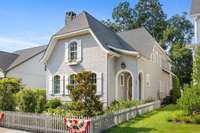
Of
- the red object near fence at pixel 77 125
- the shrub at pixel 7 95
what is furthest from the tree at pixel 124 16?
the red object near fence at pixel 77 125

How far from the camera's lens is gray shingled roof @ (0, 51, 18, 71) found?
30600 millimetres

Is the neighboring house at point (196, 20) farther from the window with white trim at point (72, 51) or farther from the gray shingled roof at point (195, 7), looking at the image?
the window with white trim at point (72, 51)

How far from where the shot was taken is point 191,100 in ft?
40.5

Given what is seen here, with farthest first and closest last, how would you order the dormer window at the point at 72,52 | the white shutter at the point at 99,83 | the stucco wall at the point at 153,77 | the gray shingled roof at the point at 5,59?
1. the gray shingled roof at the point at 5,59
2. the stucco wall at the point at 153,77
3. the dormer window at the point at 72,52
4. the white shutter at the point at 99,83

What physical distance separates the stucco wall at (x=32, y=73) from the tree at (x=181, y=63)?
20407 millimetres

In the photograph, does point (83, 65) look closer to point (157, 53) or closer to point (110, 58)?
point (110, 58)

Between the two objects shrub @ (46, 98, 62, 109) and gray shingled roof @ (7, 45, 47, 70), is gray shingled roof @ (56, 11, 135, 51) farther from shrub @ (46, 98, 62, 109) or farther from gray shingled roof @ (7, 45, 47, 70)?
gray shingled roof @ (7, 45, 47, 70)

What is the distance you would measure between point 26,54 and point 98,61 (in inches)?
683

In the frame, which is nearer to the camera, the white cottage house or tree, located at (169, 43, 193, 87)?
the white cottage house

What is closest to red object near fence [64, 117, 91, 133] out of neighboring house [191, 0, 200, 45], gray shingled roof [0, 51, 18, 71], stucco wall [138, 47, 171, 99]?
stucco wall [138, 47, 171, 99]

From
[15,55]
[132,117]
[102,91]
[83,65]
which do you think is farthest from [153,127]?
[15,55]

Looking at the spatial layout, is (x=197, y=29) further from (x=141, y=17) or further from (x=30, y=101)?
(x=141, y=17)

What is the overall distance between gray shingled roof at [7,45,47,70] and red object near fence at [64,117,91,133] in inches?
803

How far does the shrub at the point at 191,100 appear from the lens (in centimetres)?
1231
